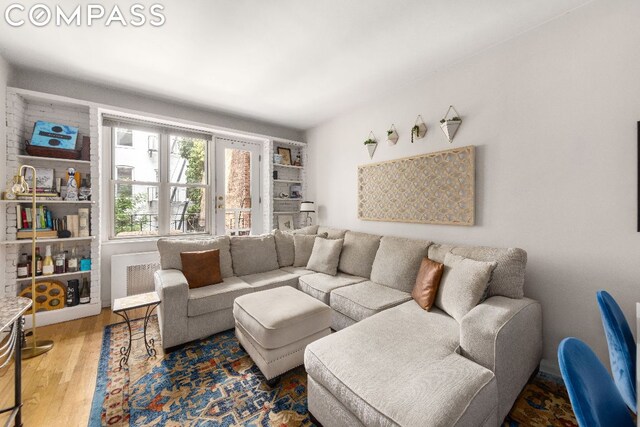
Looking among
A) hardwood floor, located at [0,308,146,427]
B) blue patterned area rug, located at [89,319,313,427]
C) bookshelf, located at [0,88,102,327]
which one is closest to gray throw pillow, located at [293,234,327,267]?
blue patterned area rug, located at [89,319,313,427]

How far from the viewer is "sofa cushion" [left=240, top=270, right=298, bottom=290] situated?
2.80 m

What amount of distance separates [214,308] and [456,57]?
10.6 ft

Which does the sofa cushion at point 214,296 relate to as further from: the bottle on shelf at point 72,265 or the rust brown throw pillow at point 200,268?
the bottle on shelf at point 72,265

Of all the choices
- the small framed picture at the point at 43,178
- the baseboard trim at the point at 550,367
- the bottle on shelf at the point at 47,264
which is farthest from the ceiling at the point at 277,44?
the baseboard trim at the point at 550,367

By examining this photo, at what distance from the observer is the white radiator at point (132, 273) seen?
319 cm

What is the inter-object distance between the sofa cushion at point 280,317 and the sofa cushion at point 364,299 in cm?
32

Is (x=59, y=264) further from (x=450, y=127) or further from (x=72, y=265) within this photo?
(x=450, y=127)

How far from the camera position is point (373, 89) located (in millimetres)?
3143

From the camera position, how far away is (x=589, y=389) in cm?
67

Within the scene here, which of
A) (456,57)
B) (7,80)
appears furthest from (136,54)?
(456,57)

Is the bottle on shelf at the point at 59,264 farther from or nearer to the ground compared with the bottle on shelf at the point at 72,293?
farther from the ground

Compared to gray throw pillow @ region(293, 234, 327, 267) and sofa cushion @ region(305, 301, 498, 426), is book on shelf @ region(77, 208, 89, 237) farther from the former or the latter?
sofa cushion @ region(305, 301, 498, 426)

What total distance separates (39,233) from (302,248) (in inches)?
109

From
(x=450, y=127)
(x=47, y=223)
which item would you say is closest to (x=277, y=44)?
(x=450, y=127)
